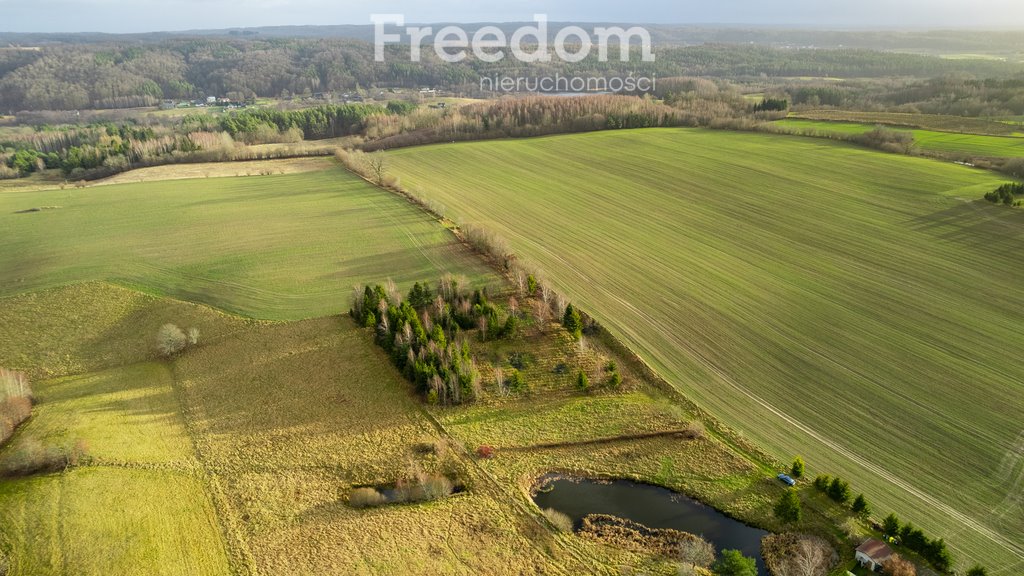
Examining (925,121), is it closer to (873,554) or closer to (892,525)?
(892,525)

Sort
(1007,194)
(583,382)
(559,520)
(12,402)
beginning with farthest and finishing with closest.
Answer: (1007,194) < (583,382) < (12,402) < (559,520)

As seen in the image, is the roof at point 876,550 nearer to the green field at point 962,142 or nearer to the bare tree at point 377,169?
the bare tree at point 377,169

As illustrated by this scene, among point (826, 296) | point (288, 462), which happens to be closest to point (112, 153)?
point (288, 462)

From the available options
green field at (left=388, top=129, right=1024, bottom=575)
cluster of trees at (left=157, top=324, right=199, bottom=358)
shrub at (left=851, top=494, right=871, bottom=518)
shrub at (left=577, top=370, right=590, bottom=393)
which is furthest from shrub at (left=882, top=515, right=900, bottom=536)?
cluster of trees at (left=157, top=324, right=199, bottom=358)

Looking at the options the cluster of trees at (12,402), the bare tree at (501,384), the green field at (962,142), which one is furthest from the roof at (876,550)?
the green field at (962,142)

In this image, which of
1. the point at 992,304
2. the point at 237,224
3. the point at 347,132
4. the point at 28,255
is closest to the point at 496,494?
the point at 992,304

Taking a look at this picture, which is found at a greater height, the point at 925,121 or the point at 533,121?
the point at 533,121
